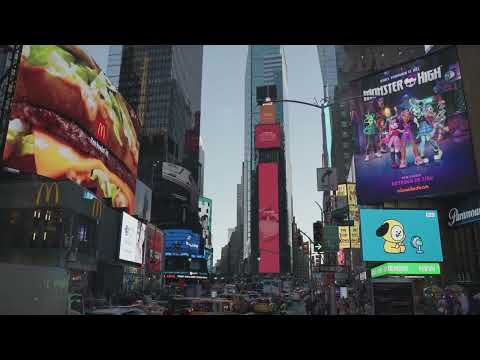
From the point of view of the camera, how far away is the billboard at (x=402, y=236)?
27156mm

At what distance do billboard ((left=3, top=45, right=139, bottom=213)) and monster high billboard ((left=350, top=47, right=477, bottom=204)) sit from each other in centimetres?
3043

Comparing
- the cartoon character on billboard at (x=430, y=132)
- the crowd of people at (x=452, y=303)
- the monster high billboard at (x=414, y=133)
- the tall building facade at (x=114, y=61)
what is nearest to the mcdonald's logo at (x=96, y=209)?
the monster high billboard at (x=414, y=133)

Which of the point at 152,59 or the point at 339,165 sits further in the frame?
Result: the point at 152,59

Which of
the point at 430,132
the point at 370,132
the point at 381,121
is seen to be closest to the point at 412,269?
the point at 430,132

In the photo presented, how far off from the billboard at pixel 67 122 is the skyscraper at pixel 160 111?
76.3m

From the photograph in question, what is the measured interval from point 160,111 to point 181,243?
50567mm

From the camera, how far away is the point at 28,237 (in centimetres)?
3516

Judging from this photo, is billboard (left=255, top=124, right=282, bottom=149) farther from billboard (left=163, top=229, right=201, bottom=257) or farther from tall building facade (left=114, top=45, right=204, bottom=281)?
billboard (left=163, top=229, right=201, bottom=257)

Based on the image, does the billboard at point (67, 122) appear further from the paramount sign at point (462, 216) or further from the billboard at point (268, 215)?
the billboard at point (268, 215)

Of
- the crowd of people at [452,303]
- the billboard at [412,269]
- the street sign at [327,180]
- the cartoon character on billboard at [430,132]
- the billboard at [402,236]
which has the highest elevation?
the cartoon character on billboard at [430,132]
